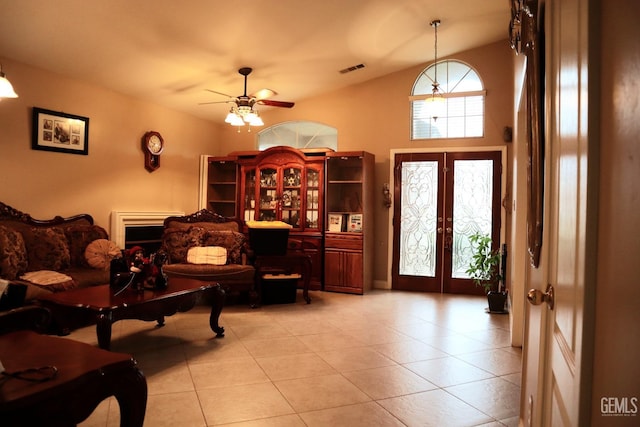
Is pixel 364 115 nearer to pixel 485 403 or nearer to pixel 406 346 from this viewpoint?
pixel 406 346

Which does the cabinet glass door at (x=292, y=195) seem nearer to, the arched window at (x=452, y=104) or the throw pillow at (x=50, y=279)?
the arched window at (x=452, y=104)

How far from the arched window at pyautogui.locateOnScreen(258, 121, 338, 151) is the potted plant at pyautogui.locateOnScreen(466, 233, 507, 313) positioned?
9.33ft

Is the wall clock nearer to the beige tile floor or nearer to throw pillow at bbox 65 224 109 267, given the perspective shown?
throw pillow at bbox 65 224 109 267

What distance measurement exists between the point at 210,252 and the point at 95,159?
1.95 meters

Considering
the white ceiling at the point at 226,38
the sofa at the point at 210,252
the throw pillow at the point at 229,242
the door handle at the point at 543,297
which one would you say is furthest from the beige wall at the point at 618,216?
the throw pillow at the point at 229,242

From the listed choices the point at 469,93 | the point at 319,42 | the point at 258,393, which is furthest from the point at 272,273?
the point at 469,93

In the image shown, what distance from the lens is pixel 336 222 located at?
621cm

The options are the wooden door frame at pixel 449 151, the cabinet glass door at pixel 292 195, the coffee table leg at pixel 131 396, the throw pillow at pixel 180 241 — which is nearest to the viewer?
the coffee table leg at pixel 131 396

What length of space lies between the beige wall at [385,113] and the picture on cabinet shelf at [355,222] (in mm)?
552

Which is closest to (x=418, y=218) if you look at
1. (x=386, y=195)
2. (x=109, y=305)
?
(x=386, y=195)

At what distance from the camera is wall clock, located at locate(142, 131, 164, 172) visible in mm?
5934

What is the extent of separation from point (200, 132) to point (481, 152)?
4696 millimetres

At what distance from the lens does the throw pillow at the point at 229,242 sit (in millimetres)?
5352

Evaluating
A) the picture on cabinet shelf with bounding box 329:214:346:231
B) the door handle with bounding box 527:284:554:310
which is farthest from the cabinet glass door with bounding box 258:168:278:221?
the door handle with bounding box 527:284:554:310
